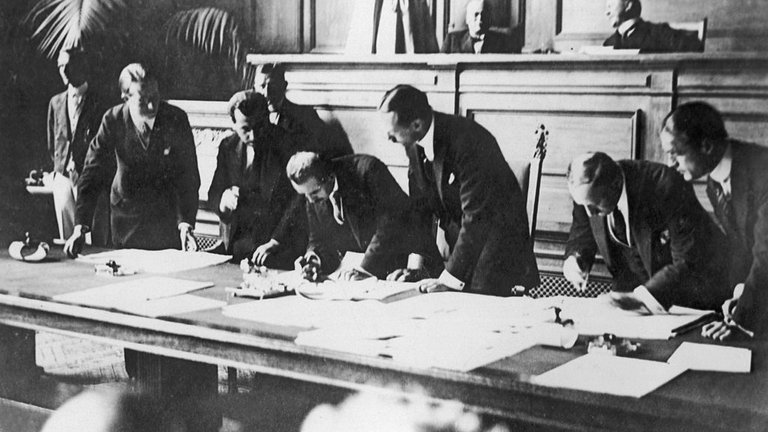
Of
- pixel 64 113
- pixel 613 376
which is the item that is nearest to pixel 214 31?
pixel 64 113

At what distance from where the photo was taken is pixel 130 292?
2.89m

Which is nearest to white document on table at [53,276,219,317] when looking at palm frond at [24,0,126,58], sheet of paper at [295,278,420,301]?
sheet of paper at [295,278,420,301]

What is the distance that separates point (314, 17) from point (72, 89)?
1.29 metres

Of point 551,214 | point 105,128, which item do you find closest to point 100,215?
point 105,128

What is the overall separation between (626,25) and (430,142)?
77cm

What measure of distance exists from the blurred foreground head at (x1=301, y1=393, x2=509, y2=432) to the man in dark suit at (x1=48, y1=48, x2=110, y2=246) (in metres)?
1.41

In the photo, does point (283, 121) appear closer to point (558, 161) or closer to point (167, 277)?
point (167, 277)

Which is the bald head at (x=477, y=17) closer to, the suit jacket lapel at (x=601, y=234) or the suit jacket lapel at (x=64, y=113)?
the suit jacket lapel at (x=601, y=234)

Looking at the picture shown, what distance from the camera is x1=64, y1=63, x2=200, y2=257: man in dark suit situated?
140 inches

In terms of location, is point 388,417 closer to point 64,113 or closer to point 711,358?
point 711,358

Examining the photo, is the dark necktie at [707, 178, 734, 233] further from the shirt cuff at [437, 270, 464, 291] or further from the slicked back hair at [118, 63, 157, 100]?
the slicked back hair at [118, 63, 157, 100]

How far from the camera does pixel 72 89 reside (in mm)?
3816

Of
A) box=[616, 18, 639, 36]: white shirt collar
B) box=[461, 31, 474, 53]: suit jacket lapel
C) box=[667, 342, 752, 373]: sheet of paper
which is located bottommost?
box=[667, 342, 752, 373]: sheet of paper

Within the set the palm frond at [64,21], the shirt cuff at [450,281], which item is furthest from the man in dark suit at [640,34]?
the palm frond at [64,21]
